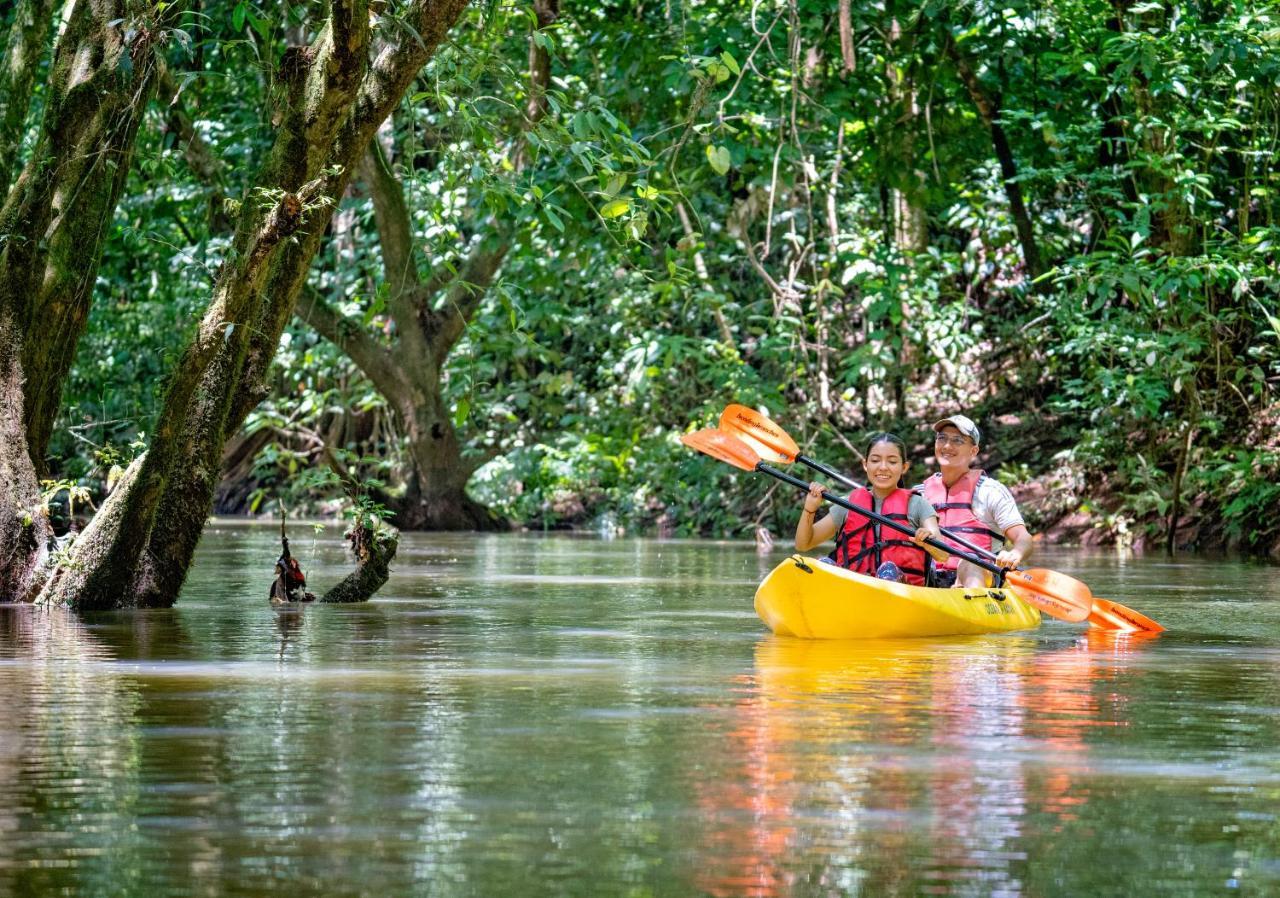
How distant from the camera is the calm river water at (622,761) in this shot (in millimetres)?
3705

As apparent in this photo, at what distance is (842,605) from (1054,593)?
1.35 m

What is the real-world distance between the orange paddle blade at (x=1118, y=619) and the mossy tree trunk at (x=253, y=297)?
3.89 metres

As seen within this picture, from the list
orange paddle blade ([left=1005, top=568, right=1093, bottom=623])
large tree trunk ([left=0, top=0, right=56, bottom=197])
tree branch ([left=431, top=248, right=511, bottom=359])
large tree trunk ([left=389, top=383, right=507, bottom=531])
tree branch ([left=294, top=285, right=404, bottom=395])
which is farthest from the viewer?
large tree trunk ([left=389, top=383, right=507, bottom=531])

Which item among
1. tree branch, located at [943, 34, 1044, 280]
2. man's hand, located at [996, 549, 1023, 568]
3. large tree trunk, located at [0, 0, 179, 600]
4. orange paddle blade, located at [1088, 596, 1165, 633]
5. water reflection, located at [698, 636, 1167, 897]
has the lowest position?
water reflection, located at [698, 636, 1167, 897]

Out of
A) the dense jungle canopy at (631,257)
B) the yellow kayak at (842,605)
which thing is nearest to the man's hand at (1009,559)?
the yellow kayak at (842,605)

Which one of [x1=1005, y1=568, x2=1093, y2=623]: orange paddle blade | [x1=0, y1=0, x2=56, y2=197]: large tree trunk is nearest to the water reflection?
[x1=1005, y1=568, x2=1093, y2=623]: orange paddle blade

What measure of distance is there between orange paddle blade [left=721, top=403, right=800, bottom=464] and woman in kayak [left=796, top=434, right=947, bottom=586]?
2.95ft

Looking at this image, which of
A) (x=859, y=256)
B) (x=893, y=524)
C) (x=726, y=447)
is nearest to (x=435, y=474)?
(x=859, y=256)

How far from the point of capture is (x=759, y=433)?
11.0 metres

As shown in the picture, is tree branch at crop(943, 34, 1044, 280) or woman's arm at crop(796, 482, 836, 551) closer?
woman's arm at crop(796, 482, 836, 551)

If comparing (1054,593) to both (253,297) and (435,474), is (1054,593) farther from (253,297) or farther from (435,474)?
(435,474)

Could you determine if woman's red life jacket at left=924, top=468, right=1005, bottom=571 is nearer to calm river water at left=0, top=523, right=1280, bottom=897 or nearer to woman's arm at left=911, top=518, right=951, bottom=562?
woman's arm at left=911, top=518, right=951, bottom=562

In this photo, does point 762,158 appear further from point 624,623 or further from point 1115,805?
point 1115,805

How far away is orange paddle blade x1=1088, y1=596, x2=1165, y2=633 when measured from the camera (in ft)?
30.6
